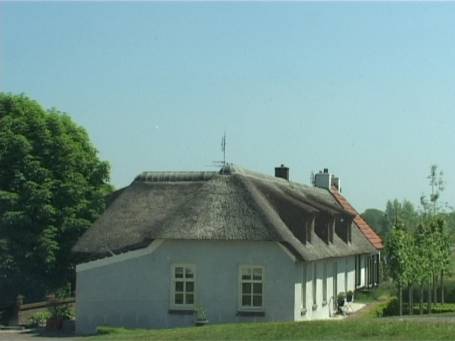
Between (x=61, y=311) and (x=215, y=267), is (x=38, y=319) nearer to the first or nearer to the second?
(x=61, y=311)

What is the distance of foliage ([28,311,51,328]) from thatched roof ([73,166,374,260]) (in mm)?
2792

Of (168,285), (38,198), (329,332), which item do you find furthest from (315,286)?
(38,198)

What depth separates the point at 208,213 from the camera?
33594 mm

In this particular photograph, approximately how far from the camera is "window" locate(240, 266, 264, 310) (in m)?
32.8

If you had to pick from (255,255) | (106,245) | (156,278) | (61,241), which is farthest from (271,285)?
(61,241)

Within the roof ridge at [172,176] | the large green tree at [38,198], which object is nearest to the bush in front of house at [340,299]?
the roof ridge at [172,176]

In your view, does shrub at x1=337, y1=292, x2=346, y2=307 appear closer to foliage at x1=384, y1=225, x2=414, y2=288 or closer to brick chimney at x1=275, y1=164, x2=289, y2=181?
foliage at x1=384, y1=225, x2=414, y2=288

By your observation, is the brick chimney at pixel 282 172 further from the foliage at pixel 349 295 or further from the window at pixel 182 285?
the window at pixel 182 285

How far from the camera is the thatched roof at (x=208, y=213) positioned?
32844 mm

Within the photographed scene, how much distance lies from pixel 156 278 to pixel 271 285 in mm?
4088

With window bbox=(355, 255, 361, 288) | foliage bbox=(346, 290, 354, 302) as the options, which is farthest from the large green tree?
window bbox=(355, 255, 361, 288)

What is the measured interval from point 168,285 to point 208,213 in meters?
2.93

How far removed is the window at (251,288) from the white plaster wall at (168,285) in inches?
7.7

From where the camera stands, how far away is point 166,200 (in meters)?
39.2
